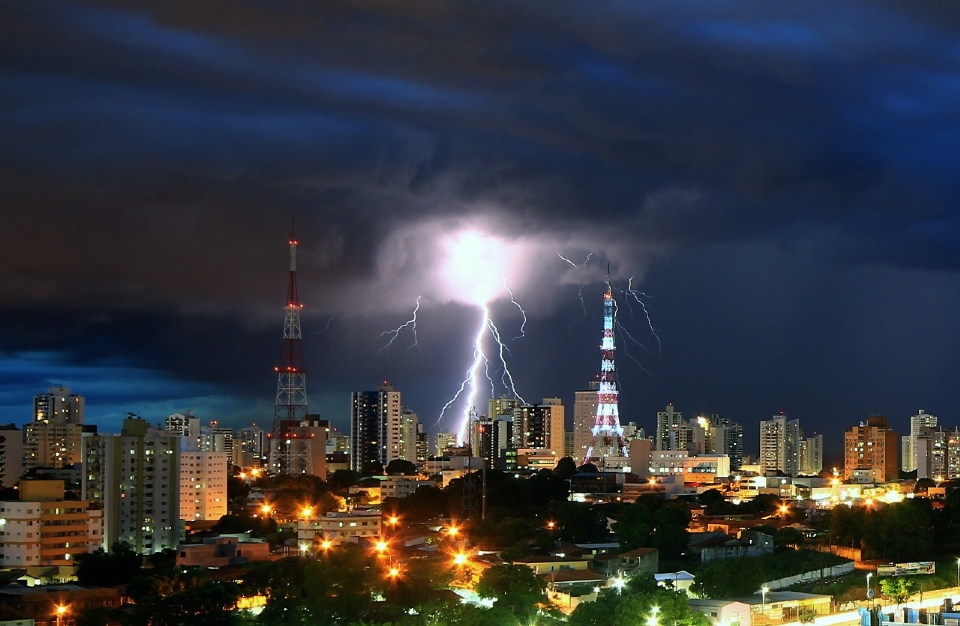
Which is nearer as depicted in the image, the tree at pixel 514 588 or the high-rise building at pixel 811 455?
the tree at pixel 514 588

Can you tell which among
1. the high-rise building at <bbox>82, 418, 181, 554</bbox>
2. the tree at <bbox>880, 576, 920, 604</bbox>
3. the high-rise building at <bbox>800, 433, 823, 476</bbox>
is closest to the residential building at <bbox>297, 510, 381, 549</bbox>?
the high-rise building at <bbox>82, 418, 181, 554</bbox>

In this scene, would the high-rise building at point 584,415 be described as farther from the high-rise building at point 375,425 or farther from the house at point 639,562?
the house at point 639,562

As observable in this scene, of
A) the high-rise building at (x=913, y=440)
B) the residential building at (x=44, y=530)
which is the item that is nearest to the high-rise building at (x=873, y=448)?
the high-rise building at (x=913, y=440)

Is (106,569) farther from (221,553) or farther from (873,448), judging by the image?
(873,448)

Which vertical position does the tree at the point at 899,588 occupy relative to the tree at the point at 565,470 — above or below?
below

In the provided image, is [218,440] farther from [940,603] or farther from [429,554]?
[940,603]

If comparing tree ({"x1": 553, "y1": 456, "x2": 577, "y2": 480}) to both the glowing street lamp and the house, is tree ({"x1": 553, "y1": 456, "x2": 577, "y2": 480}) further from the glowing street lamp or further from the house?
the glowing street lamp

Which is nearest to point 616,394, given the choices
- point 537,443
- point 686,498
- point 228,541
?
point 686,498

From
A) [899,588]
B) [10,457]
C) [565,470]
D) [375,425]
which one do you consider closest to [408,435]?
[375,425]
